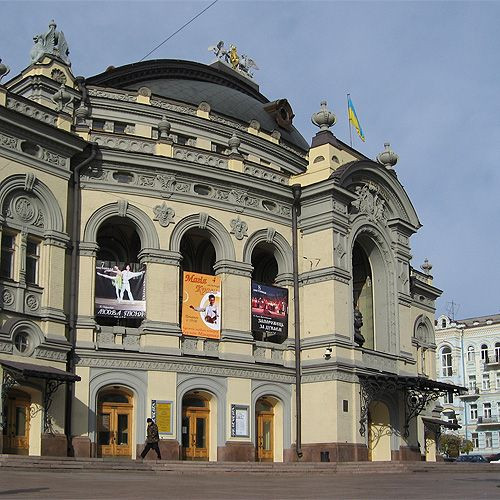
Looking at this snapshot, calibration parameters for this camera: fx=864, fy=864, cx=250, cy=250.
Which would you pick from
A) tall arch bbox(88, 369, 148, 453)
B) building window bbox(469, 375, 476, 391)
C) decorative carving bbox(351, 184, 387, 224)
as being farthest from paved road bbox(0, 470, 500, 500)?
building window bbox(469, 375, 476, 391)

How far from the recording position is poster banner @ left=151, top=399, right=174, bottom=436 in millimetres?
29812

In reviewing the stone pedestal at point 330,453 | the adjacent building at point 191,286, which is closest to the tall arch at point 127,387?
the adjacent building at point 191,286

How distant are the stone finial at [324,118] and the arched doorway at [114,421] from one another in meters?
14.4

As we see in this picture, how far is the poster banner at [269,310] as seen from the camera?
33312 mm

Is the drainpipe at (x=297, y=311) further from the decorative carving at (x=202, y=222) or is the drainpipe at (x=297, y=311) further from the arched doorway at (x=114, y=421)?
Answer: the arched doorway at (x=114, y=421)

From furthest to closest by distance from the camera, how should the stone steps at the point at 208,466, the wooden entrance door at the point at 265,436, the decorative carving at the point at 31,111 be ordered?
1. the wooden entrance door at the point at 265,436
2. the decorative carving at the point at 31,111
3. the stone steps at the point at 208,466

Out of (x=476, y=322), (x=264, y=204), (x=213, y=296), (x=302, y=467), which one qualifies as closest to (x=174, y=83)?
(x=264, y=204)

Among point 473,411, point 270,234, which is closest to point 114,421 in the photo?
point 270,234

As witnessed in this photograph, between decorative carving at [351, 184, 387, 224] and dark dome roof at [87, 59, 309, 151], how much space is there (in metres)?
7.90

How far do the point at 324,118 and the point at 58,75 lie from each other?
11560 millimetres

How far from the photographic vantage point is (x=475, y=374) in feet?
261

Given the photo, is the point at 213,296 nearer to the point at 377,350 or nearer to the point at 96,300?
the point at 96,300

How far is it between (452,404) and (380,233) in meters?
47.6

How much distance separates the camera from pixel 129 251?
33.8 meters
